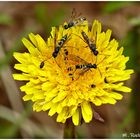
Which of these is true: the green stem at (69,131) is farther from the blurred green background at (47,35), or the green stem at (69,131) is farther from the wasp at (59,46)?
the blurred green background at (47,35)

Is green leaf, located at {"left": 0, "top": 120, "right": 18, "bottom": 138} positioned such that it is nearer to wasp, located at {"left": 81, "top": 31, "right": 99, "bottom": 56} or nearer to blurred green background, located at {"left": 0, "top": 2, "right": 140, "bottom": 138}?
blurred green background, located at {"left": 0, "top": 2, "right": 140, "bottom": 138}

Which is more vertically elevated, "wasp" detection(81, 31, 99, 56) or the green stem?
"wasp" detection(81, 31, 99, 56)

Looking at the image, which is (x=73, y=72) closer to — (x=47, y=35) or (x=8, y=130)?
(x=8, y=130)

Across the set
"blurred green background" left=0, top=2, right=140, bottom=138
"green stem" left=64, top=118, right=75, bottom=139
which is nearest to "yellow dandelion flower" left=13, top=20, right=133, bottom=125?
"green stem" left=64, top=118, right=75, bottom=139

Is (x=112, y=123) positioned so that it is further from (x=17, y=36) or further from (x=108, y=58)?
(x=108, y=58)

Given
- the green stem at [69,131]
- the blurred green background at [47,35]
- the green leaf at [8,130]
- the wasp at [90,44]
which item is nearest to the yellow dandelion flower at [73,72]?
the wasp at [90,44]

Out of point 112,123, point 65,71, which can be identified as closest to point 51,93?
point 65,71
